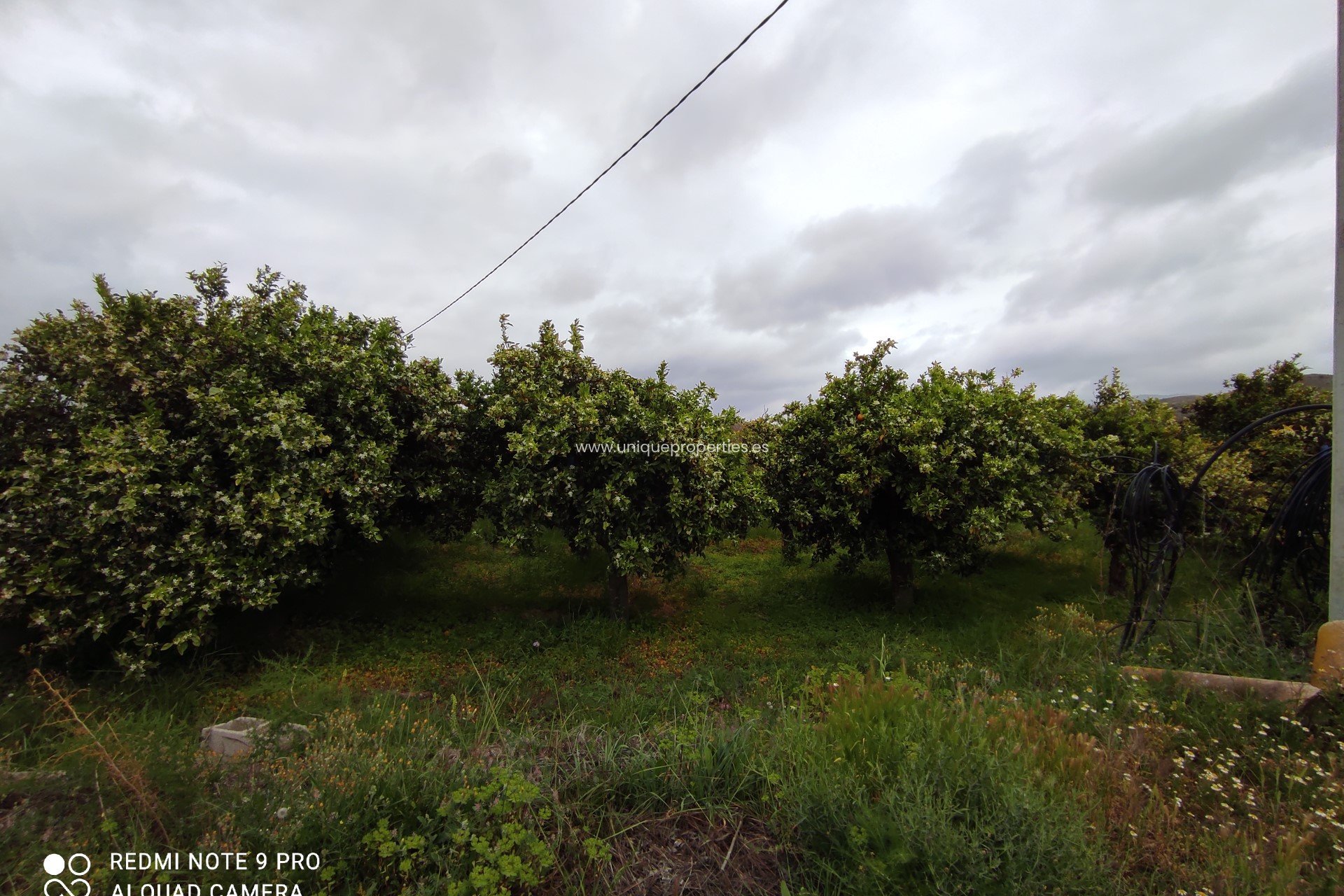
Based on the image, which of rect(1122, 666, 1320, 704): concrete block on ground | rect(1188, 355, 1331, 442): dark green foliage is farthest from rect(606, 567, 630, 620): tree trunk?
rect(1188, 355, 1331, 442): dark green foliage

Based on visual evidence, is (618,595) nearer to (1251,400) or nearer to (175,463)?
(175,463)

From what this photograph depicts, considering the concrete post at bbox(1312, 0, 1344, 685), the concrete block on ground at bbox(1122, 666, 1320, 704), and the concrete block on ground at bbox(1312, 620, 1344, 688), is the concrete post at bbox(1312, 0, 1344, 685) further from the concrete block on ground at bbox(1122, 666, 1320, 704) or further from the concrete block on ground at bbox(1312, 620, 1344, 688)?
the concrete block on ground at bbox(1122, 666, 1320, 704)

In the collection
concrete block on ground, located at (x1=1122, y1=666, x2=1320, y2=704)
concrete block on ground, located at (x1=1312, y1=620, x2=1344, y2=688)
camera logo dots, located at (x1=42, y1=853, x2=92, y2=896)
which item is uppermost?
concrete block on ground, located at (x1=1312, y1=620, x2=1344, y2=688)

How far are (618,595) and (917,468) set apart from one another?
6.46 meters

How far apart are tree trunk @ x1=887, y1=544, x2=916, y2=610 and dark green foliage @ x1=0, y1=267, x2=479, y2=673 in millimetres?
9685

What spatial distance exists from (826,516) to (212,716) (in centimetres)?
977

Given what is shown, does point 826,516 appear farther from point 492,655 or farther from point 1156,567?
point 492,655

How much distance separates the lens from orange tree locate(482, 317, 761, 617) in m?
8.59

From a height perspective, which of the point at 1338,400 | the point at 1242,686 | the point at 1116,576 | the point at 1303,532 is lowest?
the point at 1116,576

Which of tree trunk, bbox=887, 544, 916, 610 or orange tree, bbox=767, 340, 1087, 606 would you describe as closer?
orange tree, bbox=767, 340, 1087, 606

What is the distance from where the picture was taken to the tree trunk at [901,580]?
1121 cm

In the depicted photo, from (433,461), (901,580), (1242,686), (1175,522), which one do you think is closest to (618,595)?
(433,461)

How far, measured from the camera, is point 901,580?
11.3 m

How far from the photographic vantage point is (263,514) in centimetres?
682
